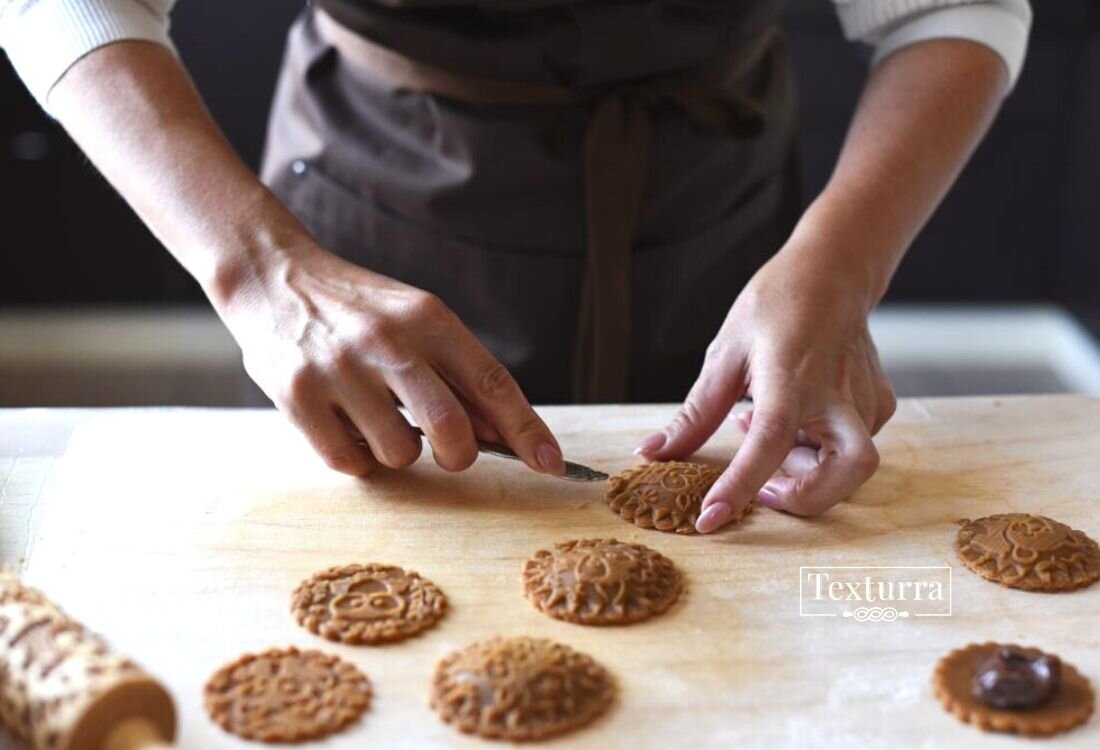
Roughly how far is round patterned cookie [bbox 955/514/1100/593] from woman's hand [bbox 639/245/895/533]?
0.39ft

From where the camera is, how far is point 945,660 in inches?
38.9

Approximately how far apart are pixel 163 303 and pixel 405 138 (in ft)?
6.61

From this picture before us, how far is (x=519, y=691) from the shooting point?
92 centimetres

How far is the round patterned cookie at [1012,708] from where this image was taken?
92cm

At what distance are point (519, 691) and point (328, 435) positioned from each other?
1.28ft

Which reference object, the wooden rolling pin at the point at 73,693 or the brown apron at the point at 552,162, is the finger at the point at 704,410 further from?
the wooden rolling pin at the point at 73,693

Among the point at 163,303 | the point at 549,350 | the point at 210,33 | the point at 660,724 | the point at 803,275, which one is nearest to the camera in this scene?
the point at 660,724

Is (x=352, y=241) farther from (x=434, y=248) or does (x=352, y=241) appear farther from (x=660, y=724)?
(x=660, y=724)

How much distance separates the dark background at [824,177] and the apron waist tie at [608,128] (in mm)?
1604

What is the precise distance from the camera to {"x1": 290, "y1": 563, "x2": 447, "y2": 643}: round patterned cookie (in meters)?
1.02

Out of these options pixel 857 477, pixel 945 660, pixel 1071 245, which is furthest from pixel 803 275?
pixel 1071 245

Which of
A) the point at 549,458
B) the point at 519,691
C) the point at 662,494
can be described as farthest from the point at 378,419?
the point at 519,691

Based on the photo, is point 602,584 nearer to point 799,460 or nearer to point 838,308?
point 799,460

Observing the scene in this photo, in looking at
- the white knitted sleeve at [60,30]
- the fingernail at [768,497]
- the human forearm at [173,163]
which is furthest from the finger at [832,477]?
the white knitted sleeve at [60,30]
